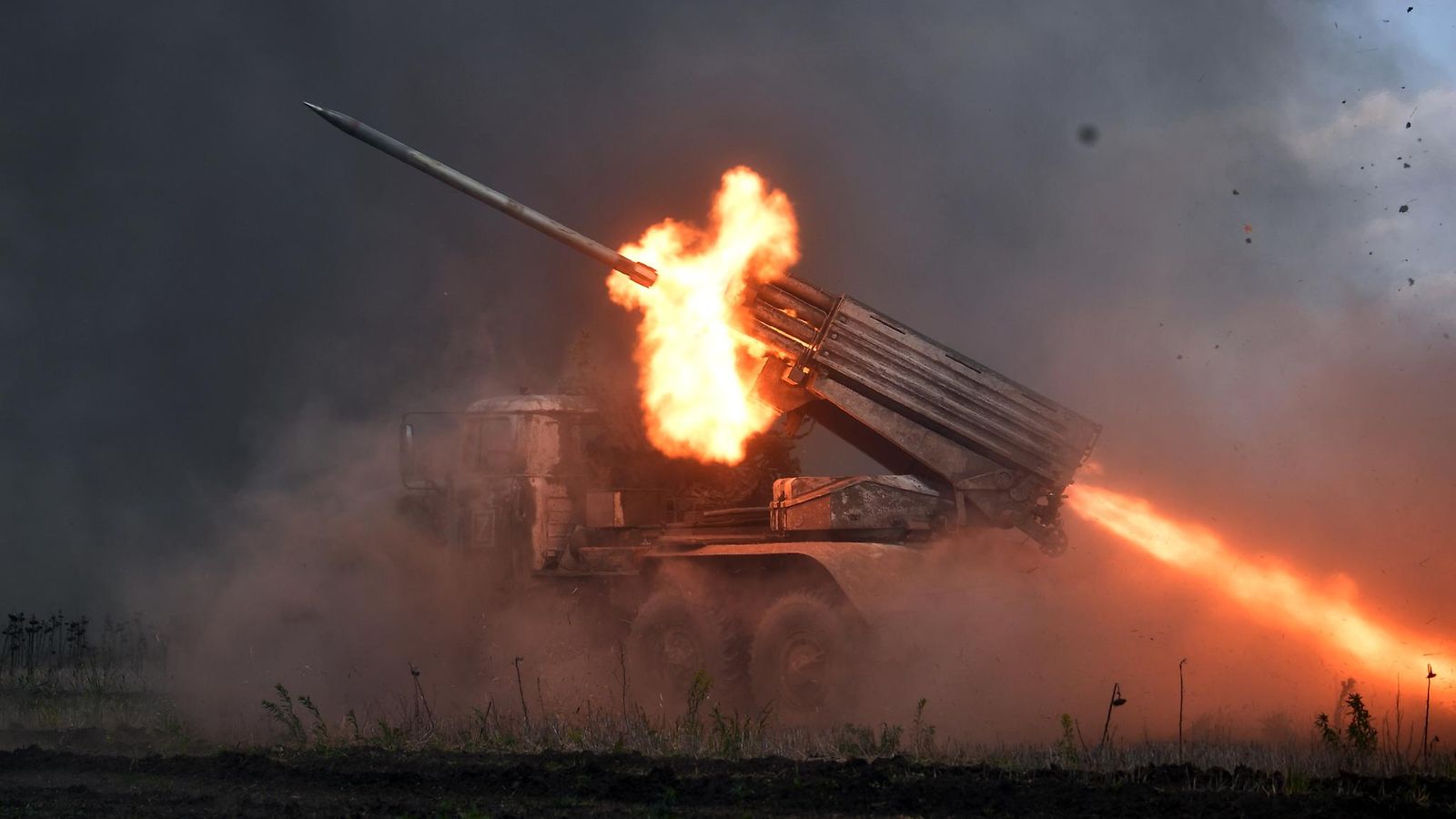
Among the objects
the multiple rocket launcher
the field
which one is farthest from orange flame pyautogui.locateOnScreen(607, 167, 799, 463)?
the field

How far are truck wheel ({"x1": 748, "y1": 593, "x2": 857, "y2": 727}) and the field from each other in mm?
333

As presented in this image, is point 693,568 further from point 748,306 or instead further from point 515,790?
point 515,790

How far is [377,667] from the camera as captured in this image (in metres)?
16.8

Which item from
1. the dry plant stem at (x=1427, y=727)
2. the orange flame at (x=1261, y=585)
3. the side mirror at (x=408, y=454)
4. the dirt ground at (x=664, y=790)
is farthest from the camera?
the side mirror at (x=408, y=454)

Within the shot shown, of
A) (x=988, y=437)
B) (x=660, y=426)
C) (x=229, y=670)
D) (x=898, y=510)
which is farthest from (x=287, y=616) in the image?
(x=988, y=437)

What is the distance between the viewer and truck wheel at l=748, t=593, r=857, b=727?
529 inches

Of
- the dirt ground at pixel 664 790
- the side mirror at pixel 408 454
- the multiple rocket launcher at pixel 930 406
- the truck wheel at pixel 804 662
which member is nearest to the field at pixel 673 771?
the dirt ground at pixel 664 790

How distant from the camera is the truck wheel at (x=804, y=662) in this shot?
13.4 metres

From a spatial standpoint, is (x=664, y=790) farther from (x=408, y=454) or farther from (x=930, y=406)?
(x=408, y=454)

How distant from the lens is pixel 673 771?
10.2 m

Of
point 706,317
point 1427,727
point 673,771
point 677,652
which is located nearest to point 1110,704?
point 1427,727

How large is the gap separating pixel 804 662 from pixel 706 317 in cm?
412

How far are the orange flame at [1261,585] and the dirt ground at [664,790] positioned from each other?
3982 millimetres

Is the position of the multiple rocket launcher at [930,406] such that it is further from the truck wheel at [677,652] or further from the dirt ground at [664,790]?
the dirt ground at [664,790]
